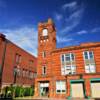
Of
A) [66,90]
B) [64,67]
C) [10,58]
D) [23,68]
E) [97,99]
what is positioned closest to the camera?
[97,99]

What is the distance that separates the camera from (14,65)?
131ft

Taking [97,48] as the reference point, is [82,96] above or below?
below

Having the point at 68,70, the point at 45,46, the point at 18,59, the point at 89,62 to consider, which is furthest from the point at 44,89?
the point at 18,59

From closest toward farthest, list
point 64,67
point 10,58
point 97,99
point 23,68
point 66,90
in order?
point 97,99
point 66,90
point 64,67
point 10,58
point 23,68

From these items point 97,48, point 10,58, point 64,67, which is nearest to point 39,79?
point 64,67

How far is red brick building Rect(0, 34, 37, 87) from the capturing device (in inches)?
1368

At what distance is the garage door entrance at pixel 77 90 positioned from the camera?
A: 28.3 meters

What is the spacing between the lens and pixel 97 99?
973 inches

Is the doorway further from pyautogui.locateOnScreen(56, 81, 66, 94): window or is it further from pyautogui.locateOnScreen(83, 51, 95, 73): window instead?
pyautogui.locateOnScreen(83, 51, 95, 73): window

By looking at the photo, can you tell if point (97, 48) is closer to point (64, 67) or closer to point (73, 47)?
point (73, 47)

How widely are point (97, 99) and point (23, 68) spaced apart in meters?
26.6

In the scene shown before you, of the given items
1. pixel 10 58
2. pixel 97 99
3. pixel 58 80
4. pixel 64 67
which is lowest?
pixel 97 99

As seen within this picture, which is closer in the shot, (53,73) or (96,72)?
(96,72)

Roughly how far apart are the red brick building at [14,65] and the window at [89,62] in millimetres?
20253
